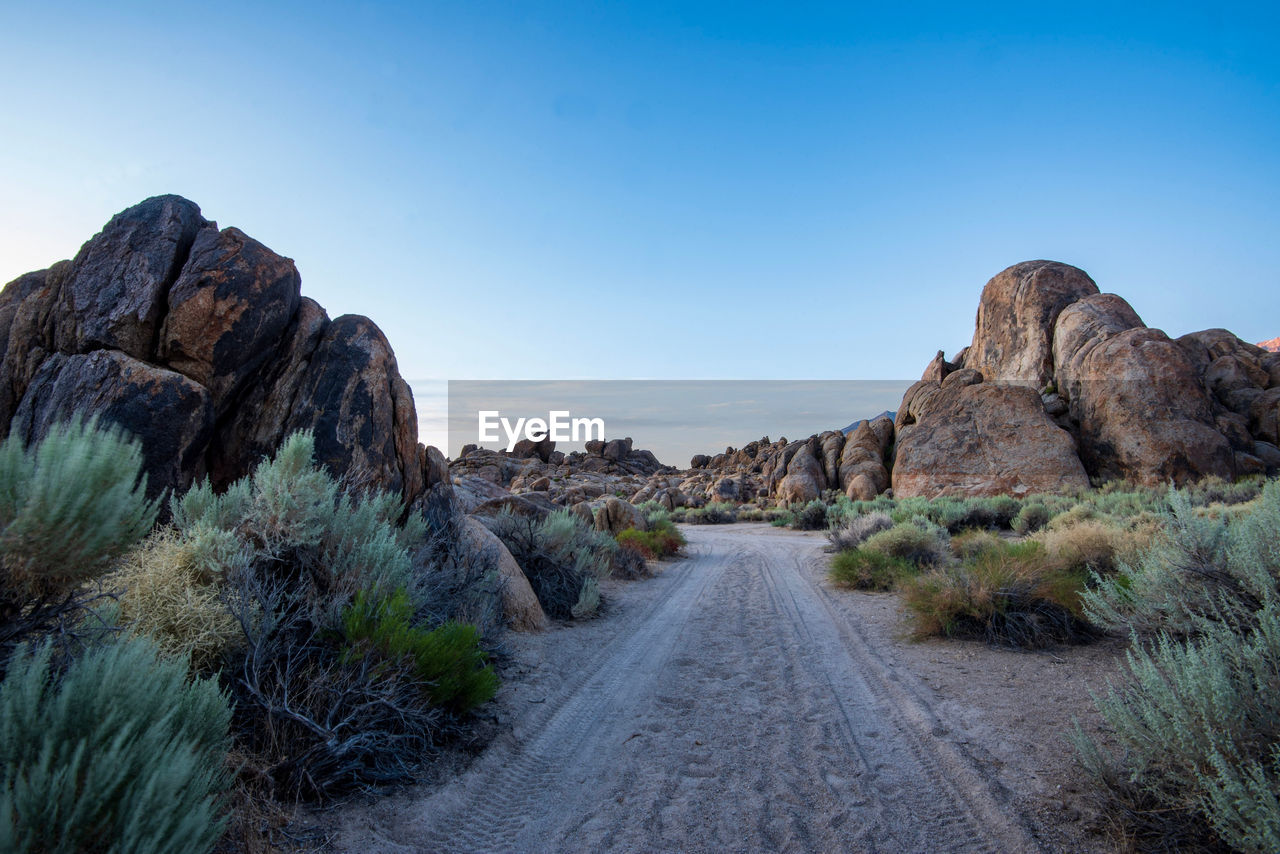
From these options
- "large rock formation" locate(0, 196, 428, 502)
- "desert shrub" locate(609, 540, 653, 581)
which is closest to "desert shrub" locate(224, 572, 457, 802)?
"large rock formation" locate(0, 196, 428, 502)

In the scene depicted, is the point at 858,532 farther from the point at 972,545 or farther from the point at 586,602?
the point at 586,602

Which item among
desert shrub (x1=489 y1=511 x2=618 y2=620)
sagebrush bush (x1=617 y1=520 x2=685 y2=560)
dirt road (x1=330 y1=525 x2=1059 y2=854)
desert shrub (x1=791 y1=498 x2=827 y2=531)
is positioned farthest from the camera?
desert shrub (x1=791 y1=498 x2=827 y2=531)

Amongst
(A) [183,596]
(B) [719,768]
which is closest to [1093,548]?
(B) [719,768]

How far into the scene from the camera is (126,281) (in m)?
5.99

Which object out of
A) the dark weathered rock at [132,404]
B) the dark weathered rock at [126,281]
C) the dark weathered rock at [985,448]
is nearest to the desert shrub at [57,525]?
the dark weathered rock at [132,404]

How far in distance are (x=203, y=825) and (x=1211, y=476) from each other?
1060 inches

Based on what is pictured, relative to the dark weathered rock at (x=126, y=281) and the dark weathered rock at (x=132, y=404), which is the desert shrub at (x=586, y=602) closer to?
the dark weathered rock at (x=132, y=404)

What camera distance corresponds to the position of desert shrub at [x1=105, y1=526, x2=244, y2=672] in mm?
3369

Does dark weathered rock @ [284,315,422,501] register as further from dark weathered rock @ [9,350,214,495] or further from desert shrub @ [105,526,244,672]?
desert shrub @ [105,526,244,672]

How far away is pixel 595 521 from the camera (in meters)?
16.7

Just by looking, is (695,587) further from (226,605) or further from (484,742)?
(226,605)

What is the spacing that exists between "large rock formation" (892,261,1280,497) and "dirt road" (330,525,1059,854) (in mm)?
21649

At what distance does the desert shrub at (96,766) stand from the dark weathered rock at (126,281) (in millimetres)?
4601

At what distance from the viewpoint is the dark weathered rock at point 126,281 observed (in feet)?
19.0
